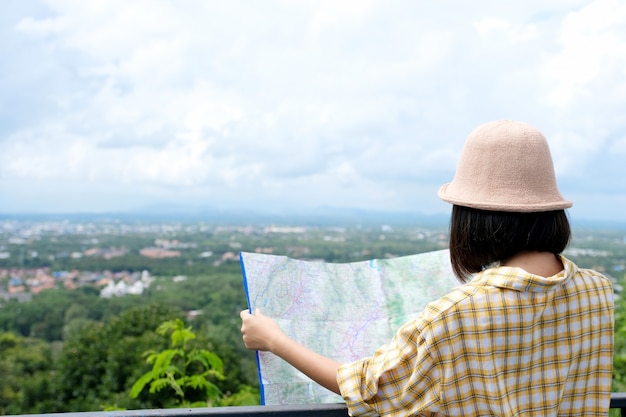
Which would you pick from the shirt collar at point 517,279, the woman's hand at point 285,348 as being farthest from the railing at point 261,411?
the shirt collar at point 517,279

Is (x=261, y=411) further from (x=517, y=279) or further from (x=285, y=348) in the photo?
(x=517, y=279)

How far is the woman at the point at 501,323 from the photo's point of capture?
1096 millimetres

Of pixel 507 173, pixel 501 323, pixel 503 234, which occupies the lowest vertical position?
pixel 501 323

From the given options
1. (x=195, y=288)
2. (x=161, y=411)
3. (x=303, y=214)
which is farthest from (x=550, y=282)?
(x=303, y=214)

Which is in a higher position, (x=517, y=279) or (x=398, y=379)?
(x=517, y=279)

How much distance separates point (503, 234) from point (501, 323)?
182 millimetres

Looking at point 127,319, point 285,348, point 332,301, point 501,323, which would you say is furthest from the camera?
point 127,319

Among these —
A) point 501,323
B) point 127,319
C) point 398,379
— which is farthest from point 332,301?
point 127,319

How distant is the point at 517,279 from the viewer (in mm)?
1098

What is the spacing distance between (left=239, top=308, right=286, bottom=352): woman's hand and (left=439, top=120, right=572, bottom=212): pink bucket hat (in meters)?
0.47

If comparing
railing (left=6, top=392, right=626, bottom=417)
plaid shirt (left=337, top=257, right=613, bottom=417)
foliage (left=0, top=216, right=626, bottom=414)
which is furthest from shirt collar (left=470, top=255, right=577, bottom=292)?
railing (left=6, top=392, right=626, bottom=417)

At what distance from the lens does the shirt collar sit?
3.60 ft

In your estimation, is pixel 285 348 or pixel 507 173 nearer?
pixel 507 173

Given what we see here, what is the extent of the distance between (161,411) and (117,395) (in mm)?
5885
